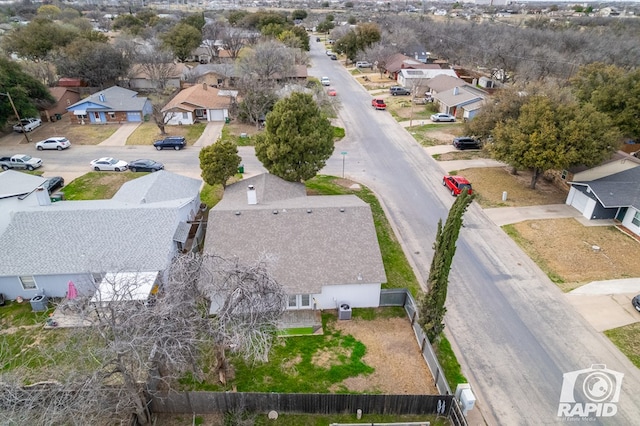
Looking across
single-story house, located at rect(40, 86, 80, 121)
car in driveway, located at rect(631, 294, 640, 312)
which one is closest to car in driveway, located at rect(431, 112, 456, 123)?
car in driveway, located at rect(631, 294, 640, 312)

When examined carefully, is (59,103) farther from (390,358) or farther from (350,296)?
(390,358)

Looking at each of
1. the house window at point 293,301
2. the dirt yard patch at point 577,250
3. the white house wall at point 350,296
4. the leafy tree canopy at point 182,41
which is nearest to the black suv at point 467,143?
the dirt yard patch at point 577,250

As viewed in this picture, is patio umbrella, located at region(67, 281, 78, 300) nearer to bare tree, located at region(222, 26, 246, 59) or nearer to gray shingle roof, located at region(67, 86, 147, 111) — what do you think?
gray shingle roof, located at region(67, 86, 147, 111)

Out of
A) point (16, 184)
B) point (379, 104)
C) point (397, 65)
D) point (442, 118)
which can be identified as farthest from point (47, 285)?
point (397, 65)

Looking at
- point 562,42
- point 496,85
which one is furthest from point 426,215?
point 562,42

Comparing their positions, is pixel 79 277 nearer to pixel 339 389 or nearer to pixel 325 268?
pixel 325 268

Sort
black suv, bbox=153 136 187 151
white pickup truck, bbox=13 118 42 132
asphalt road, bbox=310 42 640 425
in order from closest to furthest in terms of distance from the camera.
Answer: asphalt road, bbox=310 42 640 425 < black suv, bbox=153 136 187 151 < white pickup truck, bbox=13 118 42 132

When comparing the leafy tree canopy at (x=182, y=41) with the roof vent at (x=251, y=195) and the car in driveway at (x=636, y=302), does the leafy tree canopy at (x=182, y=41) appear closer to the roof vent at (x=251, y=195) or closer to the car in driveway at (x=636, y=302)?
the roof vent at (x=251, y=195)

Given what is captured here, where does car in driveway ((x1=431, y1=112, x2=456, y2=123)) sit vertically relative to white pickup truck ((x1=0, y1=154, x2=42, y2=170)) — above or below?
above
